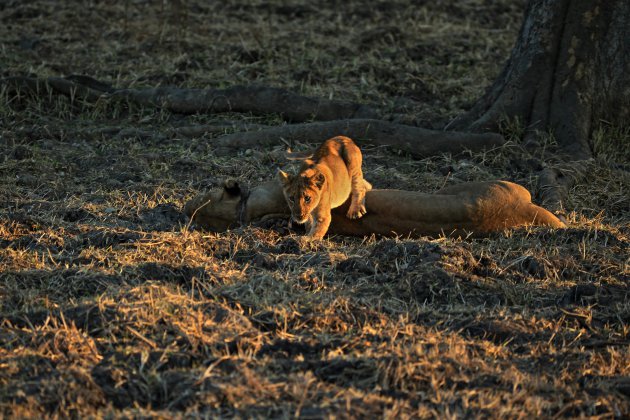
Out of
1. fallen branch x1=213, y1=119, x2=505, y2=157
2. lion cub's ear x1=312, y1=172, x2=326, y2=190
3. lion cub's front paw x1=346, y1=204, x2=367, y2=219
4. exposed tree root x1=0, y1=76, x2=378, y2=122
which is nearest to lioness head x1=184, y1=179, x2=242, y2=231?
lion cub's ear x1=312, y1=172, x2=326, y2=190

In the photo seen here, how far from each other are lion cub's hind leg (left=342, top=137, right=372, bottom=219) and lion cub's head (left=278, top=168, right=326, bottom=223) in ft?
1.40

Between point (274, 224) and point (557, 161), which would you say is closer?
point (274, 224)

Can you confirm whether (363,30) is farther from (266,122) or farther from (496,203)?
(496,203)

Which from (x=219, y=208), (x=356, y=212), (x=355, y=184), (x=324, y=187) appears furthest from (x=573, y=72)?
(x=219, y=208)

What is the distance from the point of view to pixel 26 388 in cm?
448

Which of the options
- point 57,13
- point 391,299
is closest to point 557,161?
point 391,299

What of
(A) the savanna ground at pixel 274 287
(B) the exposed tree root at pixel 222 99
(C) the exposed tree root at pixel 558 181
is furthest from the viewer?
(B) the exposed tree root at pixel 222 99

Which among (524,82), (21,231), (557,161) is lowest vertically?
(21,231)

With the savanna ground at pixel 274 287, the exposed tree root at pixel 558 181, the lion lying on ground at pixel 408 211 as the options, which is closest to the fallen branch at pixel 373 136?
the savanna ground at pixel 274 287

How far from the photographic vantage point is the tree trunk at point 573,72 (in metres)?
9.18

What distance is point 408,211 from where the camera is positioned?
22.6 feet

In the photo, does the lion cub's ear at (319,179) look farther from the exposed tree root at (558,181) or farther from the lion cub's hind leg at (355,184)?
the exposed tree root at (558,181)

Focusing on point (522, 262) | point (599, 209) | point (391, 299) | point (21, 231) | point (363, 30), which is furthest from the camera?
point (363, 30)

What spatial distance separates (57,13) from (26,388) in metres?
10.00
